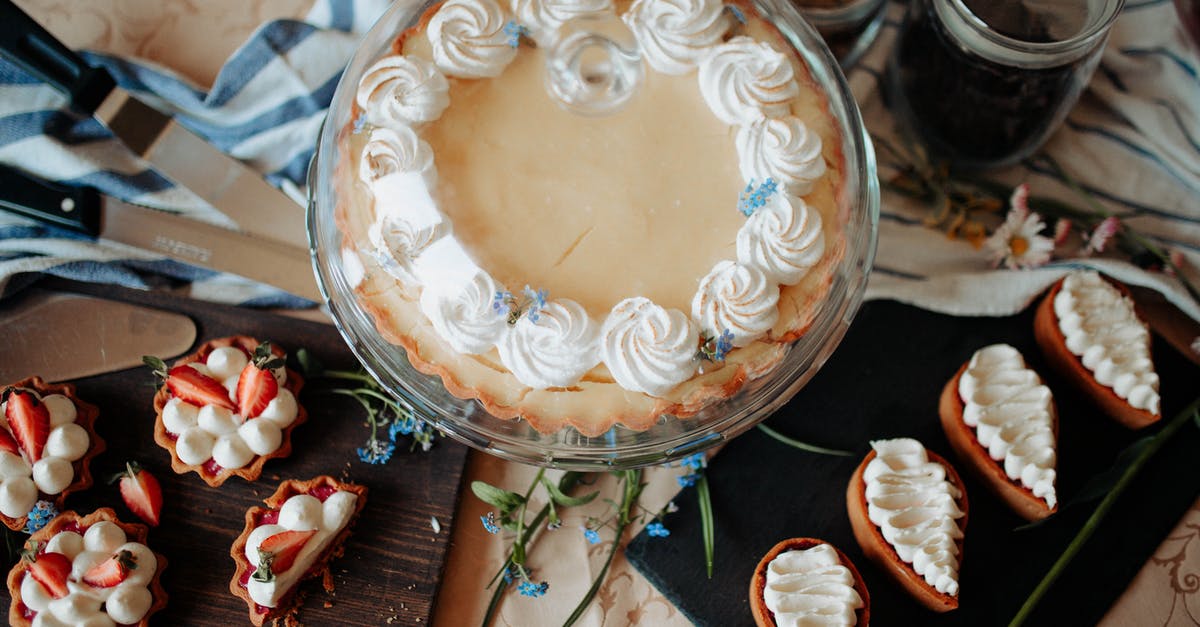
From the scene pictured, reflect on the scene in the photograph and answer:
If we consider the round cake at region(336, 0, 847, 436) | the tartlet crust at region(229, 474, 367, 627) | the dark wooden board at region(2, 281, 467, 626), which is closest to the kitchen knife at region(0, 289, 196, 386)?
the dark wooden board at region(2, 281, 467, 626)

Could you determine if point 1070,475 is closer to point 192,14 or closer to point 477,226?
point 477,226

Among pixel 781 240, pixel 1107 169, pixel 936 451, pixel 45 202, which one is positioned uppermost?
pixel 781 240

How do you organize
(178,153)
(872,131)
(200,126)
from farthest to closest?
1. (872,131)
2. (200,126)
3. (178,153)

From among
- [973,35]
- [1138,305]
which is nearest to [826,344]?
[973,35]

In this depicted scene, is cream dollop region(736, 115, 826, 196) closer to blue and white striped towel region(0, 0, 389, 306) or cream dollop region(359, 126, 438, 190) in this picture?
cream dollop region(359, 126, 438, 190)

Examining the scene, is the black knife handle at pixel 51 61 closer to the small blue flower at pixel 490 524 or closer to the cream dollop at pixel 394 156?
the cream dollop at pixel 394 156

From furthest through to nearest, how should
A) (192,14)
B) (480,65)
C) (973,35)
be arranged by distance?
(192,14), (973,35), (480,65)

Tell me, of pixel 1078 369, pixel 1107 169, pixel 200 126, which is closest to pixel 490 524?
pixel 200 126

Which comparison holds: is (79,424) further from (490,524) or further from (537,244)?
(537,244)
